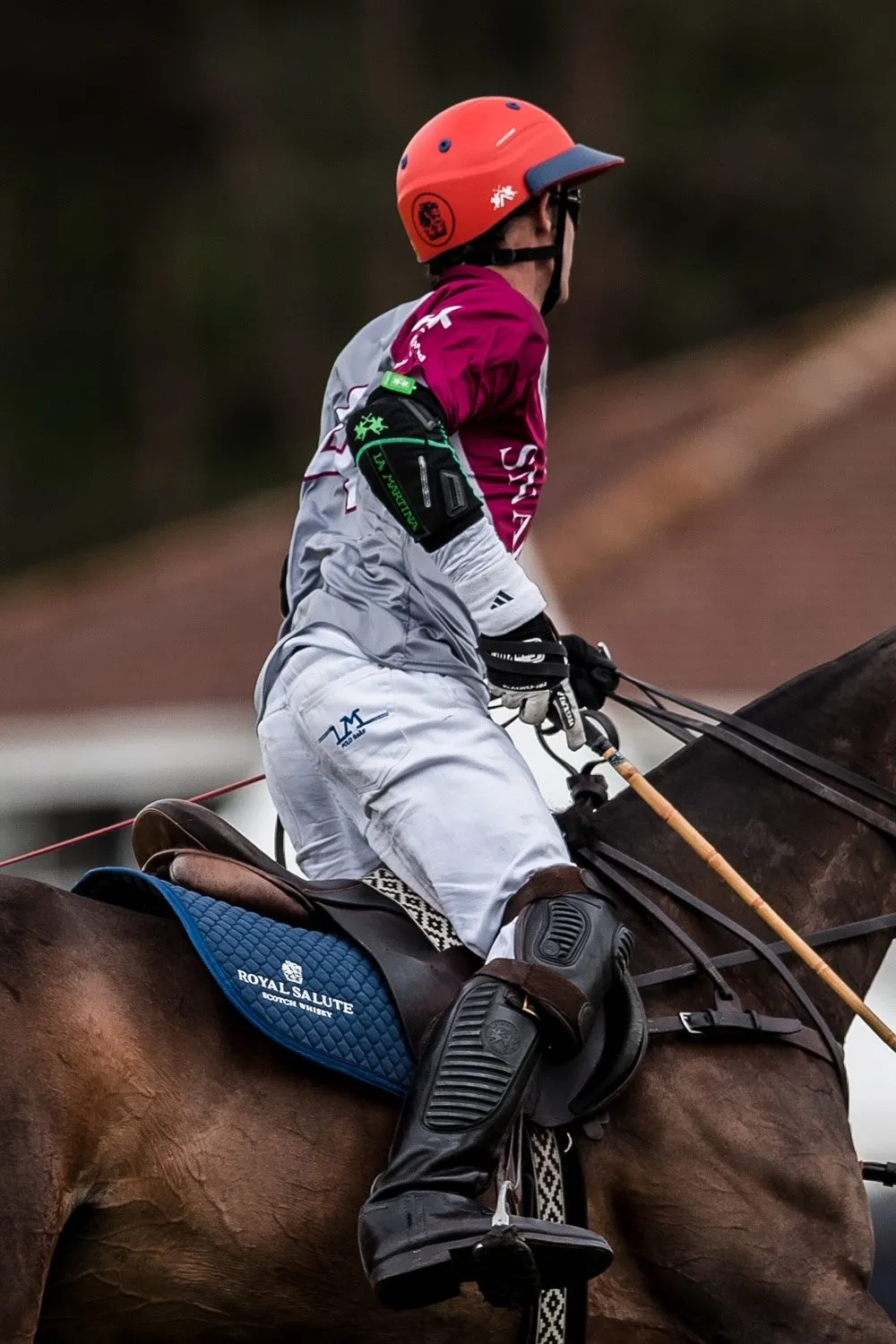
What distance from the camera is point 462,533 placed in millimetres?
4422

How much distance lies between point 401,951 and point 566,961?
40cm

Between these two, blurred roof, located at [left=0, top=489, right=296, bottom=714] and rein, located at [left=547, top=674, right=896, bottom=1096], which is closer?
rein, located at [left=547, top=674, right=896, bottom=1096]

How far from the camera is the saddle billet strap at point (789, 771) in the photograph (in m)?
4.85

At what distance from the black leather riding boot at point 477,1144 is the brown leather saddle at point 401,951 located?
0.37ft

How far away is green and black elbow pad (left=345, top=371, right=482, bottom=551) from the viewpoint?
4.39 m

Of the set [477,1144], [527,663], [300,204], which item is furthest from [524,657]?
[300,204]

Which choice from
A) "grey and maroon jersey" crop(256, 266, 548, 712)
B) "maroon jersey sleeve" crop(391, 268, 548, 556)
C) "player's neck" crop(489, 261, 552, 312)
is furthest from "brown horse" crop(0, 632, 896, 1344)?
"player's neck" crop(489, 261, 552, 312)

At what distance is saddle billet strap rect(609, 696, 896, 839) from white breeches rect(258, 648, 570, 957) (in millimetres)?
450

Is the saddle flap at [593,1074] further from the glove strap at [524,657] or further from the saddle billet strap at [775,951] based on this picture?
the glove strap at [524,657]

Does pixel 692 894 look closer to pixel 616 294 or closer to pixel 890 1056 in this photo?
pixel 890 1056

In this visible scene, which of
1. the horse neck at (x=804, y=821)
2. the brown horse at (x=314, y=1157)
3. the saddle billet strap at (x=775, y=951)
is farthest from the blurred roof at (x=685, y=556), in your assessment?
the brown horse at (x=314, y=1157)

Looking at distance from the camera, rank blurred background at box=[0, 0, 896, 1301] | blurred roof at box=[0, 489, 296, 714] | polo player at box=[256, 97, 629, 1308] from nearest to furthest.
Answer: polo player at box=[256, 97, 629, 1308] → blurred roof at box=[0, 489, 296, 714] → blurred background at box=[0, 0, 896, 1301]

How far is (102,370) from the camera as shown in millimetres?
38562

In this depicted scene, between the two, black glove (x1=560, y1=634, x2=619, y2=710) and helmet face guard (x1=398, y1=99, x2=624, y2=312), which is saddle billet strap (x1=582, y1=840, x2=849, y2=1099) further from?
helmet face guard (x1=398, y1=99, x2=624, y2=312)
